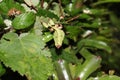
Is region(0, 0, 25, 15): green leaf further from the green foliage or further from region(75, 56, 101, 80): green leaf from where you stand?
region(75, 56, 101, 80): green leaf

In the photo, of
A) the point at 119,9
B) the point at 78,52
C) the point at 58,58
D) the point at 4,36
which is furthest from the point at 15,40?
the point at 119,9

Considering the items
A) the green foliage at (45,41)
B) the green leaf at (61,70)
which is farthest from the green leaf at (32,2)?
the green leaf at (61,70)

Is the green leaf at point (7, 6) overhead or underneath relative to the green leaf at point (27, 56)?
overhead

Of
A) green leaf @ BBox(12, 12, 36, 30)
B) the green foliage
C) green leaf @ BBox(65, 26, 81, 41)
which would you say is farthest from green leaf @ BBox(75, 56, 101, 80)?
green leaf @ BBox(12, 12, 36, 30)

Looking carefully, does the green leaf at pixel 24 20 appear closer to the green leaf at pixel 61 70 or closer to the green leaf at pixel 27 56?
the green leaf at pixel 27 56

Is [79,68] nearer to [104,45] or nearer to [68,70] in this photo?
[68,70]

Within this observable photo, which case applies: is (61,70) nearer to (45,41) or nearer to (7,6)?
(45,41)

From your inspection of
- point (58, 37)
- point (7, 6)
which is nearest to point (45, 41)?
point (58, 37)
